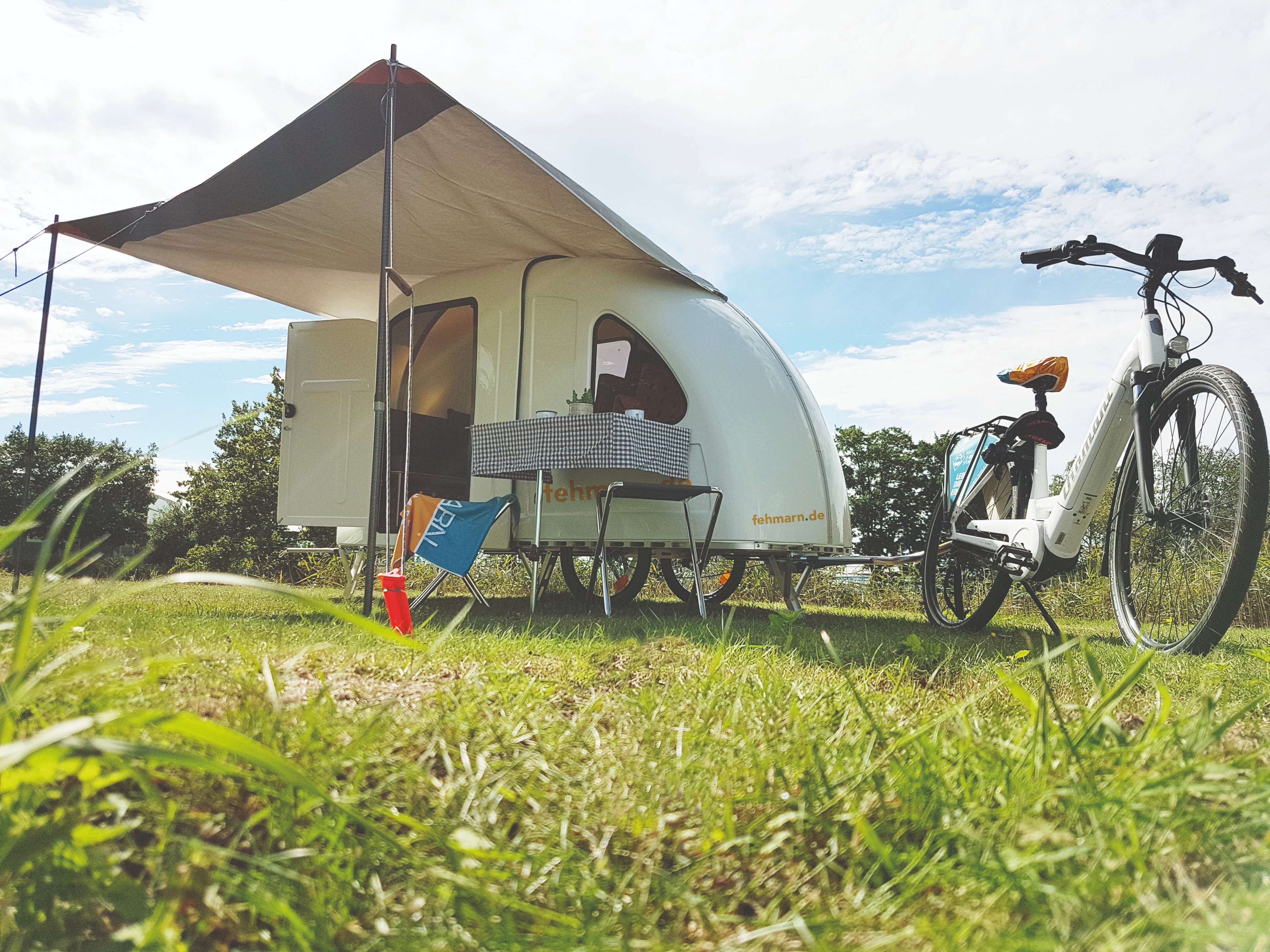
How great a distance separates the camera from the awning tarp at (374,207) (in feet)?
13.9

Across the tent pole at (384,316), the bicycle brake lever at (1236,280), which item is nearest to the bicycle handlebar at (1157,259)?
the bicycle brake lever at (1236,280)

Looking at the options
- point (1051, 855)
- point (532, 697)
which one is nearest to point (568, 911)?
point (1051, 855)

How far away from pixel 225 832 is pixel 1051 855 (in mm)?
948

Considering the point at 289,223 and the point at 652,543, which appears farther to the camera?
the point at 289,223

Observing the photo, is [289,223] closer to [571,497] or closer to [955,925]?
[571,497]

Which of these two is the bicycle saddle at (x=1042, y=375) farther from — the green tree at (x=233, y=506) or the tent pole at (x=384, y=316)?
the green tree at (x=233, y=506)

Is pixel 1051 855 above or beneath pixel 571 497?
beneath

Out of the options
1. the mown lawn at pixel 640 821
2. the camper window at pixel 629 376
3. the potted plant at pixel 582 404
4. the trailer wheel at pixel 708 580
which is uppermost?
the camper window at pixel 629 376

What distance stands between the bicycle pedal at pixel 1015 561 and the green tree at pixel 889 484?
8654mm

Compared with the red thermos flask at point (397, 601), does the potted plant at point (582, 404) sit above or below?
above

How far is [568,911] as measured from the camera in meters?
0.98

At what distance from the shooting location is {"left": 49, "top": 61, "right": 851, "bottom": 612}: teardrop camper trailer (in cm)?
451

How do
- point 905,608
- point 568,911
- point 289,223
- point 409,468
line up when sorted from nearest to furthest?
1. point 568,911
2. point 289,223
3. point 409,468
4. point 905,608

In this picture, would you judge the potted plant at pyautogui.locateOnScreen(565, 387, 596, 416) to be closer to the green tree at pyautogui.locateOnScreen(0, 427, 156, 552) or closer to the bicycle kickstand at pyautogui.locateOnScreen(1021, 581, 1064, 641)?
the bicycle kickstand at pyautogui.locateOnScreen(1021, 581, 1064, 641)
